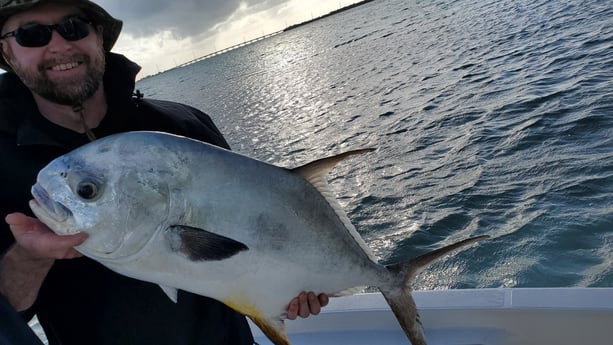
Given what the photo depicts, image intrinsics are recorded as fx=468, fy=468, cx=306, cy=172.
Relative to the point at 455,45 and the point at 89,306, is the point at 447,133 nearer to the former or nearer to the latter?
the point at 89,306

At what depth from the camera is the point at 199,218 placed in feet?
6.73

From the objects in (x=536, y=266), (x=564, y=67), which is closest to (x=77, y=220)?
(x=536, y=266)

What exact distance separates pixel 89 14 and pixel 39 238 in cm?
154

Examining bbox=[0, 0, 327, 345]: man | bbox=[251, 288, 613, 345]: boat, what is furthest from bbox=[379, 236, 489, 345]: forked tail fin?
bbox=[251, 288, 613, 345]: boat

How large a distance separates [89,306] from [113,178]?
33.2 inches

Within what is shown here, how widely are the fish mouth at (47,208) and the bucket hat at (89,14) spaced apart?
1159 mm

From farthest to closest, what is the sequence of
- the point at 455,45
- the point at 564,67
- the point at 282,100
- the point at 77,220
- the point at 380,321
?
the point at 282,100 → the point at 455,45 → the point at 564,67 → the point at 380,321 → the point at 77,220

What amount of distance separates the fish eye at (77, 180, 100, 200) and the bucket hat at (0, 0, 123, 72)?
1.19m

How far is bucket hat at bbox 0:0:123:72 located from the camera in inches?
96.3

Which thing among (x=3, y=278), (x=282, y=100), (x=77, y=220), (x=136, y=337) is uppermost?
(x=77, y=220)

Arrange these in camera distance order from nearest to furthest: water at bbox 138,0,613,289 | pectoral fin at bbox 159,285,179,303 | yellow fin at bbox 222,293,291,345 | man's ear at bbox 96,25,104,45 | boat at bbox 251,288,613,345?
pectoral fin at bbox 159,285,179,303, yellow fin at bbox 222,293,291,345, man's ear at bbox 96,25,104,45, boat at bbox 251,288,613,345, water at bbox 138,0,613,289

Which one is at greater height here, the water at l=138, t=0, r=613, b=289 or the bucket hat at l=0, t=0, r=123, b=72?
the bucket hat at l=0, t=0, r=123, b=72

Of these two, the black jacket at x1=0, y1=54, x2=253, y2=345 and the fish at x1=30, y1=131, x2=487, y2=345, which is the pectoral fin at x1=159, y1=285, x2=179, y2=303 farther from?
the black jacket at x1=0, y1=54, x2=253, y2=345

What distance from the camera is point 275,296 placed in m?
2.31
